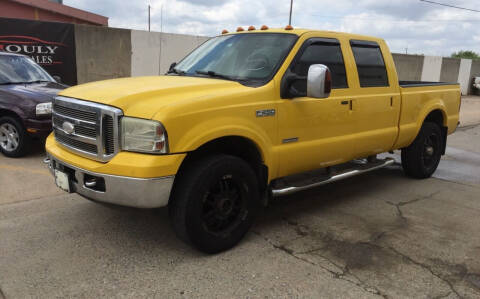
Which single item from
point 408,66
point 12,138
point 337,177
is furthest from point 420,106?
point 408,66

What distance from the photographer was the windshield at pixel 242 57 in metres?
3.95

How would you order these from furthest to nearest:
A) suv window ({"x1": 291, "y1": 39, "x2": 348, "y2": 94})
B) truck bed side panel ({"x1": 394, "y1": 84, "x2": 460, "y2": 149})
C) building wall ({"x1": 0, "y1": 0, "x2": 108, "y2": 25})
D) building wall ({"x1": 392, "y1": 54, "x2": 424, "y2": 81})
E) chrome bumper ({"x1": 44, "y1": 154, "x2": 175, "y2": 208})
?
building wall ({"x1": 392, "y1": 54, "x2": 424, "y2": 81})
building wall ({"x1": 0, "y1": 0, "x2": 108, "y2": 25})
truck bed side panel ({"x1": 394, "y1": 84, "x2": 460, "y2": 149})
suv window ({"x1": 291, "y1": 39, "x2": 348, "y2": 94})
chrome bumper ({"x1": 44, "y1": 154, "x2": 175, "y2": 208})

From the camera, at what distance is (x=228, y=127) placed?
3.38 m

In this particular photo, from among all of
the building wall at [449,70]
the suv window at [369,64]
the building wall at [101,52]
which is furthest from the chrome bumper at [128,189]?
the building wall at [449,70]

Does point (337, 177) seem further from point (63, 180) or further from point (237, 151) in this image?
point (63, 180)

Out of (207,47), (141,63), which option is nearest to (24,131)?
(207,47)

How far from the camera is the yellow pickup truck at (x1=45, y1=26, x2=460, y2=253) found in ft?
10.1

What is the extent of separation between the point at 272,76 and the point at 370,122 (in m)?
1.64

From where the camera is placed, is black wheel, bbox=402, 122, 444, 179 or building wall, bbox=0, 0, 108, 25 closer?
black wheel, bbox=402, 122, 444, 179

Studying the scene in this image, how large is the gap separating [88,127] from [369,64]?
333 cm

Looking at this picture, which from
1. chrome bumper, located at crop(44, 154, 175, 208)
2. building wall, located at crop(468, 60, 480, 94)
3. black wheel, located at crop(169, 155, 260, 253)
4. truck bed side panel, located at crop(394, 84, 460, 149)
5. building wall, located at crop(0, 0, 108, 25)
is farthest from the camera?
building wall, located at crop(468, 60, 480, 94)

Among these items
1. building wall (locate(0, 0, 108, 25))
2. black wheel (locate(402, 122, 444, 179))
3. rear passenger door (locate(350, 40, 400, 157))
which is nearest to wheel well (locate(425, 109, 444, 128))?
black wheel (locate(402, 122, 444, 179))

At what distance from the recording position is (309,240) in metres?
3.83

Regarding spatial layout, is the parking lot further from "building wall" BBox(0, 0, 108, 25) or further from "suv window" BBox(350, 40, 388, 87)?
"building wall" BBox(0, 0, 108, 25)
